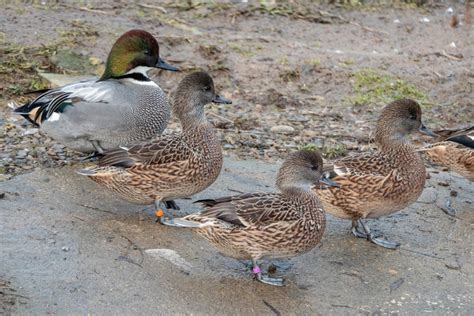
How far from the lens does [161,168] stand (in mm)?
5684

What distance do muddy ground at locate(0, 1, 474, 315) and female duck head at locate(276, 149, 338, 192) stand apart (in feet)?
1.71

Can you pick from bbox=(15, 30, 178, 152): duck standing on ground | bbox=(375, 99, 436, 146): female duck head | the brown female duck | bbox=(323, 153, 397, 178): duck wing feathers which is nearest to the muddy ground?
the brown female duck

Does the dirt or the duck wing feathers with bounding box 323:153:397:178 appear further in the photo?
the dirt

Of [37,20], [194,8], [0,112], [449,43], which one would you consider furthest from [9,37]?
[449,43]

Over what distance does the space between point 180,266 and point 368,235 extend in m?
1.45

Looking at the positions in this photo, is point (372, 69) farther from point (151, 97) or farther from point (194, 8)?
point (151, 97)

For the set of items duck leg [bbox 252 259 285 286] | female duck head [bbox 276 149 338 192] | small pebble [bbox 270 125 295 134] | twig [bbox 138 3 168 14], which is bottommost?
small pebble [bbox 270 125 295 134]

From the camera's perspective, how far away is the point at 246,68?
892 cm

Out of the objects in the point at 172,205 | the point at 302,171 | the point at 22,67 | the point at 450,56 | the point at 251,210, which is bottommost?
the point at 172,205

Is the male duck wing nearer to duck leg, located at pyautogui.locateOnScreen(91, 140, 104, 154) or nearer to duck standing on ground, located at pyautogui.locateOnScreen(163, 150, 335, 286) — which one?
duck leg, located at pyautogui.locateOnScreen(91, 140, 104, 154)

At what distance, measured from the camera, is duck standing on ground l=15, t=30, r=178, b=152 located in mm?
6676

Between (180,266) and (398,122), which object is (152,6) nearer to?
(398,122)

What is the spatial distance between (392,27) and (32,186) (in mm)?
6296

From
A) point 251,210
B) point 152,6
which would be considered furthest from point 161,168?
point 152,6
